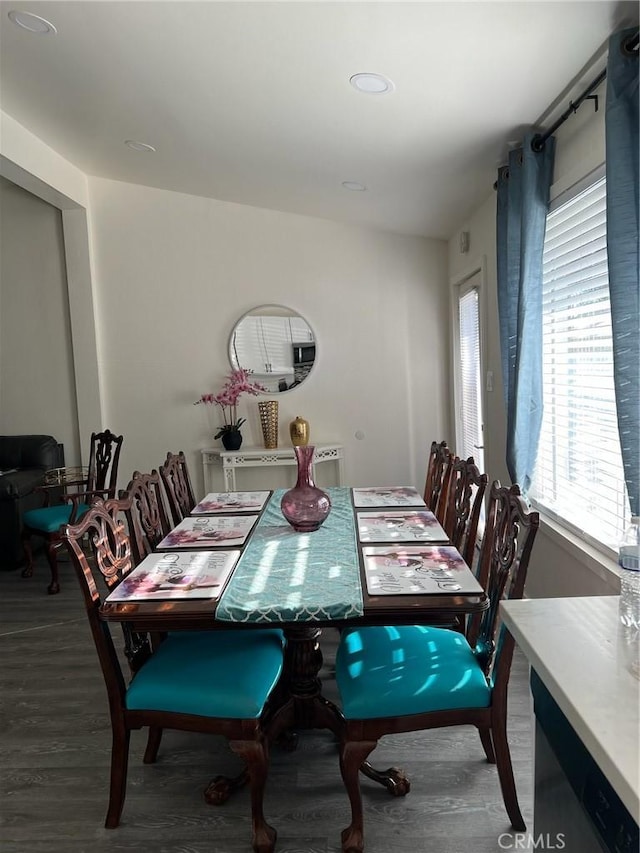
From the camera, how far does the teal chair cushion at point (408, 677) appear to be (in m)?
1.65

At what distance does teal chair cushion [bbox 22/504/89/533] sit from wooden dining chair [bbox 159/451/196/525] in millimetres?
1201

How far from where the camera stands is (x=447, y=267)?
4820 millimetres

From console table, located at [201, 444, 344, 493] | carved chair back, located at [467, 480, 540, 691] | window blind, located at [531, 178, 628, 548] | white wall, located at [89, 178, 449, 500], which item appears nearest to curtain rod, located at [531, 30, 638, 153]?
window blind, located at [531, 178, 628, 548]

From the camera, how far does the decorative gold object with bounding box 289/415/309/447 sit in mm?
4559

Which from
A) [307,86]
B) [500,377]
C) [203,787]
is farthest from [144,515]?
[500,377]

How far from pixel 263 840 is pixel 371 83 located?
269cm

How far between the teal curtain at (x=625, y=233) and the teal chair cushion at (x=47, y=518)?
3.31m

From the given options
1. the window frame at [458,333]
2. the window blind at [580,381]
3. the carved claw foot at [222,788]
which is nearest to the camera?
the carved claw foot at [222,788]

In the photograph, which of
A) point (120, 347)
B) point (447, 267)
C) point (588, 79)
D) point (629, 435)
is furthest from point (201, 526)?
point (447, 267)

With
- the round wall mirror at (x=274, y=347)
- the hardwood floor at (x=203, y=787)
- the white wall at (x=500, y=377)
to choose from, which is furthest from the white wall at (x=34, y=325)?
the white wall at (x=500, y=377)

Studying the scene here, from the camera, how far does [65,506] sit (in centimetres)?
420

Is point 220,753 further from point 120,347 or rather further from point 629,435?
point 120,347

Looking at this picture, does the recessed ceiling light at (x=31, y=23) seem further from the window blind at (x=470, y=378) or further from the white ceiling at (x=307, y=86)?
the window blind at (x=470, y=378)

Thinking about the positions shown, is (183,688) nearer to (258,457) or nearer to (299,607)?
(299,607)
